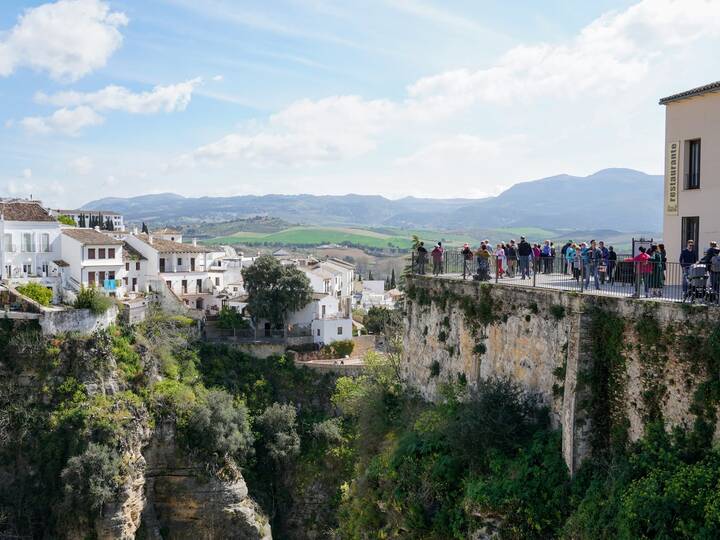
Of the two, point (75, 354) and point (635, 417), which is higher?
point (635, 417)

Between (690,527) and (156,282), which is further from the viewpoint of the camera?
(156,282)

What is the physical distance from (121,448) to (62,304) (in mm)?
13445

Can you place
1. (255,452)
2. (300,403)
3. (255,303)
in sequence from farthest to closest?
(255,303) < (300,403) < (255,452)

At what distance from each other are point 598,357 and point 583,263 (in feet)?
11.3

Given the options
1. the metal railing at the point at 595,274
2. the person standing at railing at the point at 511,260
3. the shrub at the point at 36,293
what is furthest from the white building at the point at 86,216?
the person standing at railing at the point at 511,260

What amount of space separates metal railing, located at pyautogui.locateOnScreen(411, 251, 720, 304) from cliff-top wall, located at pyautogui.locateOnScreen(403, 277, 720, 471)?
59 centimetres

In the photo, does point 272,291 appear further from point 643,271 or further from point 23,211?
point 643,271

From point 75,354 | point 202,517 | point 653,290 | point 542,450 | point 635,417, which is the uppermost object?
point 653,290

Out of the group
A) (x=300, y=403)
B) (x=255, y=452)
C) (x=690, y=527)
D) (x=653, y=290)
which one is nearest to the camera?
(x=690, y=527)

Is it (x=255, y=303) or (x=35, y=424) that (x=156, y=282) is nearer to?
(x=255, y=303)

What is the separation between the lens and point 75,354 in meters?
46.1

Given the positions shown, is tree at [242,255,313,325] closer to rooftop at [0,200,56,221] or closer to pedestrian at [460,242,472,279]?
rooftop at [0,200,56,221]

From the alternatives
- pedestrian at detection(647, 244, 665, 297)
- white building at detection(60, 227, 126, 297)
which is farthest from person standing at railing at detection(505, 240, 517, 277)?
white building at detection(60, 227, 126, 297)

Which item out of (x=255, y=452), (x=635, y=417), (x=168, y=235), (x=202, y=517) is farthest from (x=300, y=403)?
(x=635, y=417)
